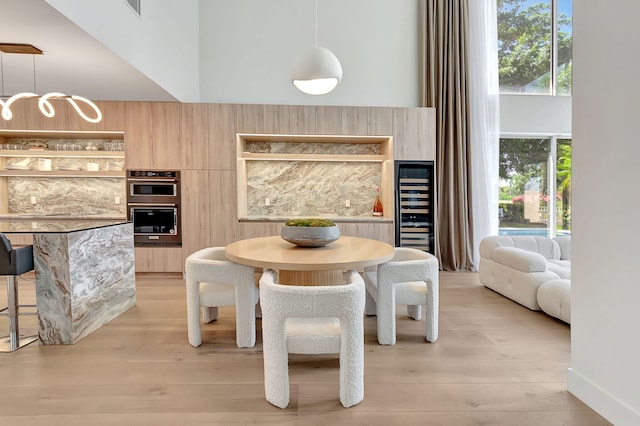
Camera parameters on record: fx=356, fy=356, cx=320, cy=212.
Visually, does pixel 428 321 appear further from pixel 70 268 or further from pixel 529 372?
pixel 70 268

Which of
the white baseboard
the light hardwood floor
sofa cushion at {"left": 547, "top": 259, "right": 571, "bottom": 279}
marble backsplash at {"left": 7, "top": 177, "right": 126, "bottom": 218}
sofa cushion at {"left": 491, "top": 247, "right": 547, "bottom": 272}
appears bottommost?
the light hardwood floor

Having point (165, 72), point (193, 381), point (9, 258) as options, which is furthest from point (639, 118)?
point (165, 72)

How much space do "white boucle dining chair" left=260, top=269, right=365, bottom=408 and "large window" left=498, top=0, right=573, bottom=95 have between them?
5026 mm

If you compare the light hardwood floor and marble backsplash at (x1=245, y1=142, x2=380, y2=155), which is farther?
marble backsplash at (x1=245, y1=142, x2=380, y2=155)

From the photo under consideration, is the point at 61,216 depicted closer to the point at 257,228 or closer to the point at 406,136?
the point at 257,228

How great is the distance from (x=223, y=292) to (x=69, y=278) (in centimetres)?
117

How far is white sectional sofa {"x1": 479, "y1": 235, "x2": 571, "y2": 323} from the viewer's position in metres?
3.10

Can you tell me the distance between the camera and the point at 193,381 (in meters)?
2.14

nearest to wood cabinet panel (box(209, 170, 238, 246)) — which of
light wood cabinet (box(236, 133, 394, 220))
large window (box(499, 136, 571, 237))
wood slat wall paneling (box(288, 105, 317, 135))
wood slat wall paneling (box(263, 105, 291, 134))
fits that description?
light wood cabinet (box(236, 133, 394, 220))

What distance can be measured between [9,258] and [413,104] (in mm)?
4913

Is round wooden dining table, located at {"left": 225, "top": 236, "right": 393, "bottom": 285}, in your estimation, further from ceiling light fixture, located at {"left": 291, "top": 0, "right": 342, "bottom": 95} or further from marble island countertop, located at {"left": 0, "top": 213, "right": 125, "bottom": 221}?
marble island countertop, located at {"left": 0, "top": 213, "right": 125, "bottom": 221}

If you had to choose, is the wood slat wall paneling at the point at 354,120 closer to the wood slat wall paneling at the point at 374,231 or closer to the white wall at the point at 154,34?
the wood slat wall paneling at the point at 374,231

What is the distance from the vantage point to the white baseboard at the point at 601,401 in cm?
163

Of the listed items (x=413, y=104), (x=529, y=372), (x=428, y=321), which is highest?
(x=413, y=104)
